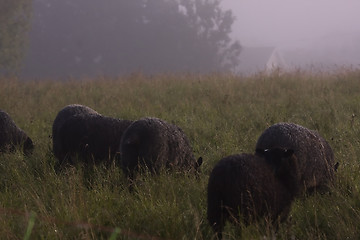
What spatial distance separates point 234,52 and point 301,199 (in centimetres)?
3275

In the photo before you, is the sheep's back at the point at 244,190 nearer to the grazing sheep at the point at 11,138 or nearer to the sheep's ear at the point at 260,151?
the sheep's ear at the point at 260,151

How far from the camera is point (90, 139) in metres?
5.62

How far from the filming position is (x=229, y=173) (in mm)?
3264

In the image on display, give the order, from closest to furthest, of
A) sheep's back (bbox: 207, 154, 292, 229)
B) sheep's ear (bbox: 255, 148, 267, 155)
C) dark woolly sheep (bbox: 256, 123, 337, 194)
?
sheep's back (bbox: 207, 154, 292, 229)
sheep's ear (bbox: 255, 148, 267, 155)
dark woolly sheep (bbox: 256, 123, 337, 194)

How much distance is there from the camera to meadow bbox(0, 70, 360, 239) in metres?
3.55

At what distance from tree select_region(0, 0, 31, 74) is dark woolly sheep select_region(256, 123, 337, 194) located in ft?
74.2

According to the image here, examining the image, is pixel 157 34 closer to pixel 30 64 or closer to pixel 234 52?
pixel 234 52

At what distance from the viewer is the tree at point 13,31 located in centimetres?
2347

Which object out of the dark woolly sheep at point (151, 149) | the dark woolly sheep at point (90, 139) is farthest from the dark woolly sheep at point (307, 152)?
the dark woolly sheep at point (90, 139)

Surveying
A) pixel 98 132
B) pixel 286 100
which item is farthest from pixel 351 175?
pixel 286 100

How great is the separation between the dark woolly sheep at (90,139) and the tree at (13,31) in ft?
66.9

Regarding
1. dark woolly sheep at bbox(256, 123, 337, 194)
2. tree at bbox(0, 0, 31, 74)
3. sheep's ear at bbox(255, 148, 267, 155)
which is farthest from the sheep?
tree at bbox(0, 0, 31, 74)

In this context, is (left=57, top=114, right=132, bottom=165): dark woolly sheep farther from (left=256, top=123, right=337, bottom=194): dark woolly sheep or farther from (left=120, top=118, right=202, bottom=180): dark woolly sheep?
(left=256, top=123, right=337, bottom=194): dark woolly sheep

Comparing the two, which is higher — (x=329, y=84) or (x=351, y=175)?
(x=329, y=84)
